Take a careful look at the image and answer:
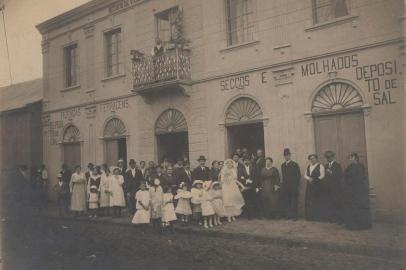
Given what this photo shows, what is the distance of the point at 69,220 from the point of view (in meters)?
13.8

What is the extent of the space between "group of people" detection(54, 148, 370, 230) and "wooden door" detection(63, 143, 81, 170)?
638cm

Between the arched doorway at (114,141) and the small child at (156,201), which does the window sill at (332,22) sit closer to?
the small child at (156,201)

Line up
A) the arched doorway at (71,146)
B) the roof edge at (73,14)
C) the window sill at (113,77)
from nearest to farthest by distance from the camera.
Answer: the window sill at (113,77)
the roof edge at (73,14)
the arched doorway at (71,146)

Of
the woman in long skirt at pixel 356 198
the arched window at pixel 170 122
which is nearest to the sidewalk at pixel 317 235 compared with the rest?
the woman in long skirt at pixel 356 198

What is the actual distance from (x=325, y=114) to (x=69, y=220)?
8.71 m

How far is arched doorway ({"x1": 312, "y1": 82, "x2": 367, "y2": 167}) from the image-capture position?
10.6 m

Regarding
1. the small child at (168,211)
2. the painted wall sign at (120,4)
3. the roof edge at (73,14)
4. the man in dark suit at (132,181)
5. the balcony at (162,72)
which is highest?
the roof edge at (73,14)

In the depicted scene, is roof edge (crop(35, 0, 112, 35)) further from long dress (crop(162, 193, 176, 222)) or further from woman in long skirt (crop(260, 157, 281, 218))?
woman in long skirt (crop(260, 157, 281, 218))

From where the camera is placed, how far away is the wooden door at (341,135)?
34.7 ft

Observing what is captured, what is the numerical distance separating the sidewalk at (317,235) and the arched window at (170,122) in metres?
4.43

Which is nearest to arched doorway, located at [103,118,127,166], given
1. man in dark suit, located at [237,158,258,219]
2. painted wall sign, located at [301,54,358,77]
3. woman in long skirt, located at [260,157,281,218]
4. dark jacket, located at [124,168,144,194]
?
dark jacket, located at [124,168,144,194]

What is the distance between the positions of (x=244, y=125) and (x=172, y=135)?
11.2 ft

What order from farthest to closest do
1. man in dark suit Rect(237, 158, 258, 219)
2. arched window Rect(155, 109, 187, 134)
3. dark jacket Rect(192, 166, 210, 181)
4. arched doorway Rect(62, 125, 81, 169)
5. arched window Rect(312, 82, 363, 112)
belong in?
arched doorway Rect(62, 125, 81, 169) < arched window Rect(155, 109, 187, 134) < dark jacket Rect(192, 166, 210, 181) < man in dark suit Rect(237, 158, 258, 219) < arched window Rect(312, 82, 363, 112)

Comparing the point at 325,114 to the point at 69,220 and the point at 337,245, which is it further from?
the point at 69,220
